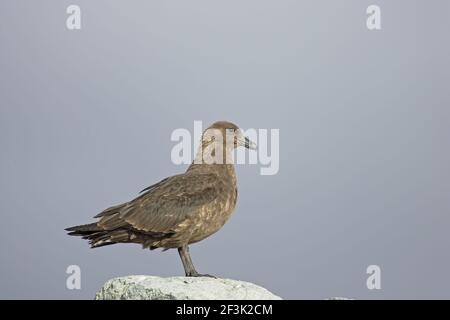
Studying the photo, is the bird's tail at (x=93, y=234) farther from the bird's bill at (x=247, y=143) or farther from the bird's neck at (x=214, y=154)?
the bird's bill at (x=247, y=143)

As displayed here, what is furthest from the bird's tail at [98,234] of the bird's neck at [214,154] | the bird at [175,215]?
the bird's neck at [214,154]

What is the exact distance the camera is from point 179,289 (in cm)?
1056

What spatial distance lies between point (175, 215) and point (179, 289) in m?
1.40

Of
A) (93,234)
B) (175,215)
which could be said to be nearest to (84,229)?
(93,234)

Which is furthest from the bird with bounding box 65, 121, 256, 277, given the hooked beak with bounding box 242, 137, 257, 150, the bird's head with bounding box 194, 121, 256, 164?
the hooked beak with bounding box 242, 137, 257, 150

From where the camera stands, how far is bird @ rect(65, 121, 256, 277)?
37.8ft

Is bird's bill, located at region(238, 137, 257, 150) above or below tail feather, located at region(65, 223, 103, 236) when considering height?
above

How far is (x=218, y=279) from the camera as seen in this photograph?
37.2ft

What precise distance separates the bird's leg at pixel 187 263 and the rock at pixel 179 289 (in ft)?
1.05

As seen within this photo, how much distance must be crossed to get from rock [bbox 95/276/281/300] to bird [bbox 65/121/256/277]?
637 mm

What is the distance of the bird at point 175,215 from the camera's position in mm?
11531

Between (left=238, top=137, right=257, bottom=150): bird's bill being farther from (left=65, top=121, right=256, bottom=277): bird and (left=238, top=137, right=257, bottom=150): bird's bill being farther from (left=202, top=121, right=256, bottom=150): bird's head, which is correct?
(left=65, top=121, right=256, bottom=277): bird
